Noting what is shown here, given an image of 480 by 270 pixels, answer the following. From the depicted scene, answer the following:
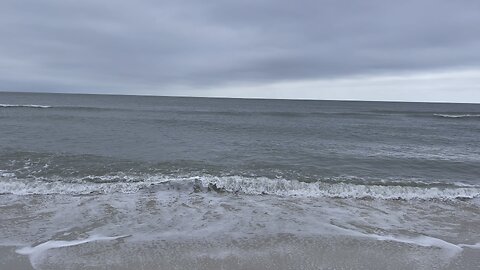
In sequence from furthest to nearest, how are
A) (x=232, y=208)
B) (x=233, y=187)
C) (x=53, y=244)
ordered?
1. (x=233, y=187)
2. (x=232, y=208)
3. (x=53, y=244)

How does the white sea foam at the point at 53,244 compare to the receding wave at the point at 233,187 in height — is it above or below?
above

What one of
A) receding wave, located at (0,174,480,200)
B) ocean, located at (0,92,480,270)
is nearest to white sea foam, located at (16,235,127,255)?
ocean, located at (0,92,480,270)

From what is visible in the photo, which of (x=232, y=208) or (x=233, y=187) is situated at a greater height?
(x=232, y=208)

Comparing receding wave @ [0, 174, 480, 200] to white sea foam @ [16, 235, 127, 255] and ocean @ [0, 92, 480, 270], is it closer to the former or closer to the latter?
ocean @ [0, 92, 480, 270]

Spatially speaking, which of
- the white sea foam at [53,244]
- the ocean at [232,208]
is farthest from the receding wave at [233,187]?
the white sea foam at [53,244]

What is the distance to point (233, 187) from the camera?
12.1 meters

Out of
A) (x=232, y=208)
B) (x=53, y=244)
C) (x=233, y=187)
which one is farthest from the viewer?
(x=233, y=187)

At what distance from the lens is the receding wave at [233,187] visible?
11297 mm

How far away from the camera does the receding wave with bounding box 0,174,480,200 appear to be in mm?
11297

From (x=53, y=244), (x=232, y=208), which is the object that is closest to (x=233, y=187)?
(x=232, y=208)

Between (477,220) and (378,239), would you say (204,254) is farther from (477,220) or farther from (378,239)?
(477,220)

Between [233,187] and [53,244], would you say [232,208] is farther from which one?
[53,244]

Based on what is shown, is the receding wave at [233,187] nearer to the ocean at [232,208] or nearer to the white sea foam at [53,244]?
the ocean at [232,208]

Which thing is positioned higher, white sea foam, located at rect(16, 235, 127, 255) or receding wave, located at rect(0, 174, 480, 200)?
white sea foam, located at rect(16, 235, 127, 255)
